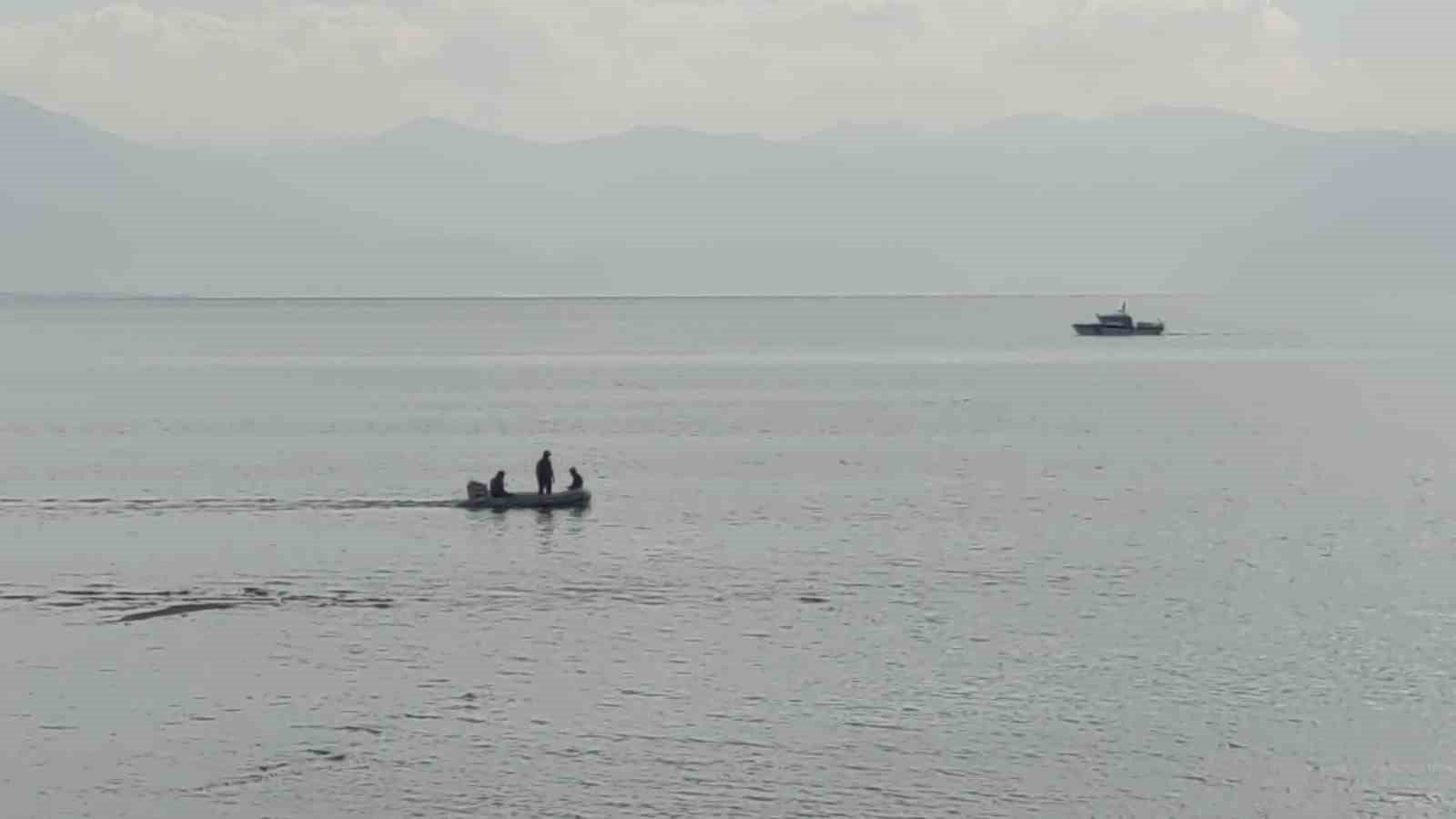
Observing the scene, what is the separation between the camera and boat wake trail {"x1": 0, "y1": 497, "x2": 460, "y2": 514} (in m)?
72.4

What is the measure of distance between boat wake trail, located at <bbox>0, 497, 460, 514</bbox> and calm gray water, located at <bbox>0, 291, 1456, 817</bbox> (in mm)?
314

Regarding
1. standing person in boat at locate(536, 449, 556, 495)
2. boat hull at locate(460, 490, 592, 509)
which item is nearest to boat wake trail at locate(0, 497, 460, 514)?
boat hull at locate(460, 490, 592, 509)

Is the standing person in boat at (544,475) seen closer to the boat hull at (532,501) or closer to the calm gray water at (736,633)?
the boat hull at (532,501)

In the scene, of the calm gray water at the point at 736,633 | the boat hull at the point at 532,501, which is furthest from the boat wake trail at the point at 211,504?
the boat hull at the point at 532,501

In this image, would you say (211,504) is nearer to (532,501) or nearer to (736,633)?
(532,501)

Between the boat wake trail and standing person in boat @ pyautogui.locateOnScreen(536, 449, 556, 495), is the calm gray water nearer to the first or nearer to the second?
the boat wake trail

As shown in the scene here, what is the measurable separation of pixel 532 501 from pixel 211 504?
530 inches

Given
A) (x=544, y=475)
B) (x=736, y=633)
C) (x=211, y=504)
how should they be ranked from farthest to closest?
(x=211, y=504)
(x=544, y=475)
(x=736, y=633)

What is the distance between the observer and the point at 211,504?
244 feet

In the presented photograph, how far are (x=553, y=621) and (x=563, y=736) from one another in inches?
440

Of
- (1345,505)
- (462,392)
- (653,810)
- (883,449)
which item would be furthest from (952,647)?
(462,392)

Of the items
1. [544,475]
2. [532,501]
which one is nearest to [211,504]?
[532,501]

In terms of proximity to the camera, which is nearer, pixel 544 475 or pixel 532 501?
pixel 532 501

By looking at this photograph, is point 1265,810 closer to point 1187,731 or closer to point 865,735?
point 1187,731
